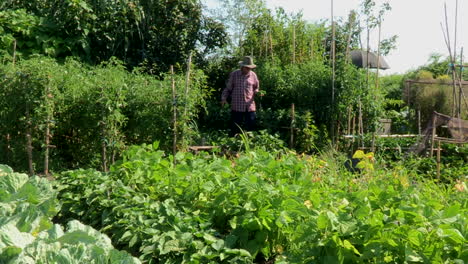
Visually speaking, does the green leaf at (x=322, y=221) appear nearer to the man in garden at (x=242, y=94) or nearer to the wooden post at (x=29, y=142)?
the wooden post at (x=29, y=142)

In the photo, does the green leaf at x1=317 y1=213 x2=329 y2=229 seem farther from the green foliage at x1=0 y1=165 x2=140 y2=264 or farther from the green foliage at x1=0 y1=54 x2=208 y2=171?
the green foliage at x1=0 y1=54 x2=208 y2=171

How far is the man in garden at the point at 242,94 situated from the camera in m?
9.03

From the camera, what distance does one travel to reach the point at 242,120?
9258 mm

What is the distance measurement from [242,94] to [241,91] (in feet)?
0.18

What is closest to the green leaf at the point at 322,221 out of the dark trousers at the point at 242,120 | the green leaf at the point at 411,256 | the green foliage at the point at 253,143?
the green leaf at the point at 411,256

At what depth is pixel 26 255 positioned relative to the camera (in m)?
2.10

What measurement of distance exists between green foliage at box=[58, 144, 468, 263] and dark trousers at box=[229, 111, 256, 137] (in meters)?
4.37

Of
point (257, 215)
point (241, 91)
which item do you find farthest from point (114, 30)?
point (257, 215)

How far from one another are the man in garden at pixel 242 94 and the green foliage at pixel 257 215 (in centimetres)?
426

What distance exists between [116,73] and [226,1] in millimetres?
16033

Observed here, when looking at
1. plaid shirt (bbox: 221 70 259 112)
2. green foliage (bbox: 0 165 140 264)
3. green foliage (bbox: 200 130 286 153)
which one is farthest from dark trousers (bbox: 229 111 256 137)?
green foliage (bbox: 0 165 140 264)

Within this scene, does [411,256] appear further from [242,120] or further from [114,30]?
[114,30]

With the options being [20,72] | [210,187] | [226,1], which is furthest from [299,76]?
[226,1]

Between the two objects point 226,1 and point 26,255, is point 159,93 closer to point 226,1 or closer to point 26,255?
point 26,255
